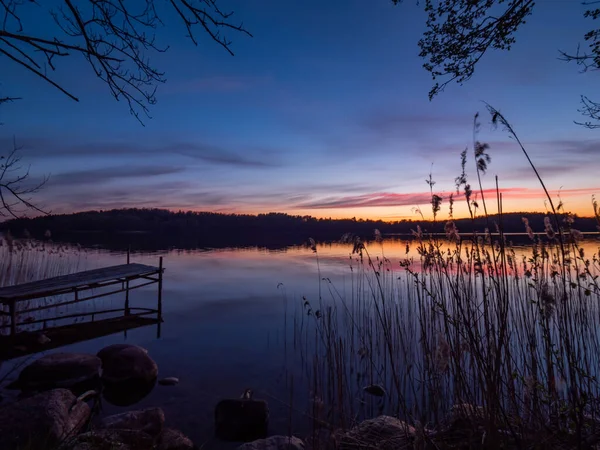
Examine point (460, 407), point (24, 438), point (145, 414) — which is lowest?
point (145, 414)

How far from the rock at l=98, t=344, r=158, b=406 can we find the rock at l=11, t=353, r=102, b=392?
0.27 meters

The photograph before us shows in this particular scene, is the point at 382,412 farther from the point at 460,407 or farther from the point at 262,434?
the point at 460,407

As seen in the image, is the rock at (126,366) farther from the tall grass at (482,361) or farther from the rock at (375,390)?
the rock at (375,390)

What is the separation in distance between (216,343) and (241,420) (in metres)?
5.25

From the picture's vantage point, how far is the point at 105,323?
1251 centimetres

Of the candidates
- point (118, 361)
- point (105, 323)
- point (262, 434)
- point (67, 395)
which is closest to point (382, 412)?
point (262, 434)

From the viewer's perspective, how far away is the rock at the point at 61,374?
7367mm

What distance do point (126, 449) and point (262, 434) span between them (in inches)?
102

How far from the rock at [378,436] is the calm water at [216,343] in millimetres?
2416

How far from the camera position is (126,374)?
7.90m

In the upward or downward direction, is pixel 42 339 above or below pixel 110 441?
below

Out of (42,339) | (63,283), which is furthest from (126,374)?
(63,283)

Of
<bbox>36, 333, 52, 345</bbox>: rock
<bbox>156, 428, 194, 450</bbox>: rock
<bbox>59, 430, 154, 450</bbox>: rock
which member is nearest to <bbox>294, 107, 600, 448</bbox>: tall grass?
<bbox>156, 428, 194, 450</bbox>: rock

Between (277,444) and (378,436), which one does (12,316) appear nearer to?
(277,444)
